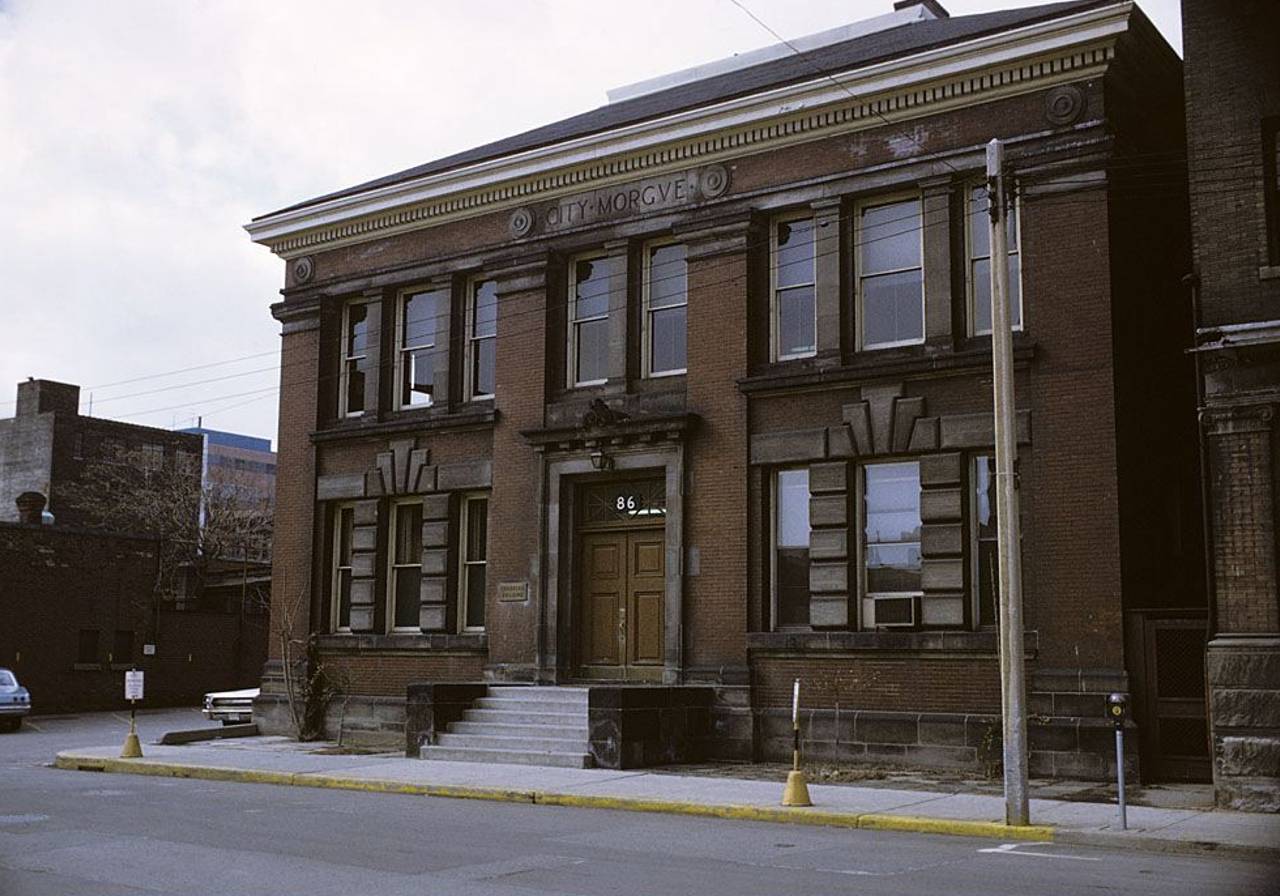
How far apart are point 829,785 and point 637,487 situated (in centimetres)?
718

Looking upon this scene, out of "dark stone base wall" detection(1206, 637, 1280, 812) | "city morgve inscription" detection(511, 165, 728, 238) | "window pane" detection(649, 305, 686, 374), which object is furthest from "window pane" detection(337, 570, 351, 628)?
"dark stone base wall" detection(1206, 637, 1280, 812)

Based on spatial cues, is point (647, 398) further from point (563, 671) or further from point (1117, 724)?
point (1117, 724)

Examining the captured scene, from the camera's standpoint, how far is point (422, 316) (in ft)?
88.7

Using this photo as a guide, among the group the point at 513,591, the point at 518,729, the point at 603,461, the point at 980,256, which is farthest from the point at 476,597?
the point at 980,256

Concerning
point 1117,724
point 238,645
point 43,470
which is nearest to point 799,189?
point 1117,724

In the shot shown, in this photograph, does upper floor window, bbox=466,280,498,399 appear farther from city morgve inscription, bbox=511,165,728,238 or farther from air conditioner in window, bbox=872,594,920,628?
air conditioner in window, bbox=872,594,920,628

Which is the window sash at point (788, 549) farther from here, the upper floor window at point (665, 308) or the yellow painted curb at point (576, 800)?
the yellow painted curb at point (576, 800)

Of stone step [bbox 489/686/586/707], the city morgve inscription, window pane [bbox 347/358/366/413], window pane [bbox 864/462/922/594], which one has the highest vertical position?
the city morgve inscription

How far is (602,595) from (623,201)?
6664 mm

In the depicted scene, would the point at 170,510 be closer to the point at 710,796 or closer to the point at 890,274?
the point at 890,274

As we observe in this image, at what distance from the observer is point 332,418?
2777 centimetres

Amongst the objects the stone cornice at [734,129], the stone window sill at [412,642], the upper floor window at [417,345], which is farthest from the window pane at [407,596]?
the stone cornice at [734,129]

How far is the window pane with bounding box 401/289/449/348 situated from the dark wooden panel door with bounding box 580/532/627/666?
17.6ft

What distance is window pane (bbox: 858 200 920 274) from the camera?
21.3m
